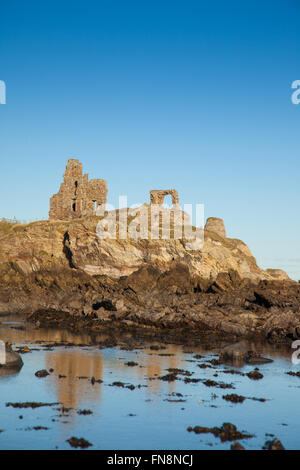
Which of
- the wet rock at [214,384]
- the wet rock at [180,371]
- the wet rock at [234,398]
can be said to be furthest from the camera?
the wet rock at [180,371]

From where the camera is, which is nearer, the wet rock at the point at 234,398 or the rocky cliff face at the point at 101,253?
the wet rock at the point at 234,398

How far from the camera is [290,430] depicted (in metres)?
22.1

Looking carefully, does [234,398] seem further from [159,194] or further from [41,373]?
[159,194]

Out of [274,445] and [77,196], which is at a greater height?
Result: [77,196]

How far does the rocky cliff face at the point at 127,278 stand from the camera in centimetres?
5975

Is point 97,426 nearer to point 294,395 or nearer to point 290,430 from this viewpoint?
point 290,430

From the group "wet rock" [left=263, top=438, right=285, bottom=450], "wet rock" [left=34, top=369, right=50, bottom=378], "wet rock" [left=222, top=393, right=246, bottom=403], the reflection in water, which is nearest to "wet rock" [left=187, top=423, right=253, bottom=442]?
"wet rock" [left=263, top=438, right=285, bottom=450]

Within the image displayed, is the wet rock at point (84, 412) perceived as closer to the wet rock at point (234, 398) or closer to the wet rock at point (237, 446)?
the wet rock at point (237, 446)

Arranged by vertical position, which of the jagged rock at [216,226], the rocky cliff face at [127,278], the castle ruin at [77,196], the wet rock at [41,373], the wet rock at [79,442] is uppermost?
the castle ruin at [77,196]

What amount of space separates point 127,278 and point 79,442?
59.8 m

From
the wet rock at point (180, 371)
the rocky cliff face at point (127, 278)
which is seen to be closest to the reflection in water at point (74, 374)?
the wet rock at point (180, 371)

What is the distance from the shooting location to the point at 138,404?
2498cm

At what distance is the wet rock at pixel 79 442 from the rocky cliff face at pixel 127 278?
35.2 metres

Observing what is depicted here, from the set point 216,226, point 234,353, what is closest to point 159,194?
point 216,226
